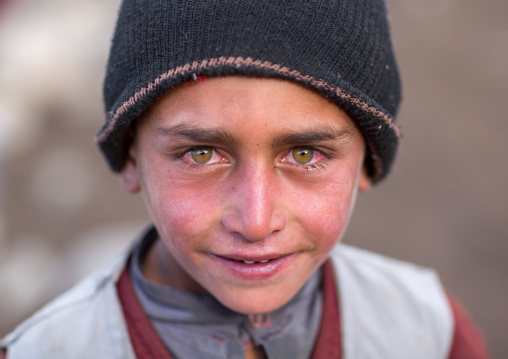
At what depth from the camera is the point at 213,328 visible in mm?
1285

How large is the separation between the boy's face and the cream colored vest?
0.94ft

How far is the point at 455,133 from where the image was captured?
361cm

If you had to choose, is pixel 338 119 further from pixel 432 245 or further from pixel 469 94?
pixel 469 94

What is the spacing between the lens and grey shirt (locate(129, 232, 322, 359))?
1.28 m

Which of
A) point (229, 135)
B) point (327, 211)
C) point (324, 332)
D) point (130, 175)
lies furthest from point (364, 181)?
point (130, 175)

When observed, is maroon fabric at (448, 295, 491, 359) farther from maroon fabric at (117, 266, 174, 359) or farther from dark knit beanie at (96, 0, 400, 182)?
maroon fabric at (117, 266, 174, 359)

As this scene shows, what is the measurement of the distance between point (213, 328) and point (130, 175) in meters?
0.45

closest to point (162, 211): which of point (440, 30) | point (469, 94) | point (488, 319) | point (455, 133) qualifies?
point (488, 319)

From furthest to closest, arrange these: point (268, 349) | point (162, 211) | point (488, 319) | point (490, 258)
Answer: point (490, 258) → point (488, 319) → point (268, 349) → point (162, 211)

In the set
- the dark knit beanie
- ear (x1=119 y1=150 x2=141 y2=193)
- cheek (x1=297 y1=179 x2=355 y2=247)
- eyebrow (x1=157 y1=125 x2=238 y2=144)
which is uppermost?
the dark knit beanie

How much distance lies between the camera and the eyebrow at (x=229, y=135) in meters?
1.04

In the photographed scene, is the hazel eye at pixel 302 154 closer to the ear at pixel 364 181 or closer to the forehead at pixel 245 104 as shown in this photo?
the forehead at pixel 245 104

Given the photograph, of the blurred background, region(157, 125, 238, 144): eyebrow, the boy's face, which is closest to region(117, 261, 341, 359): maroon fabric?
the boy's face

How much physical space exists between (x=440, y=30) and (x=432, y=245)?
82.3 inches
